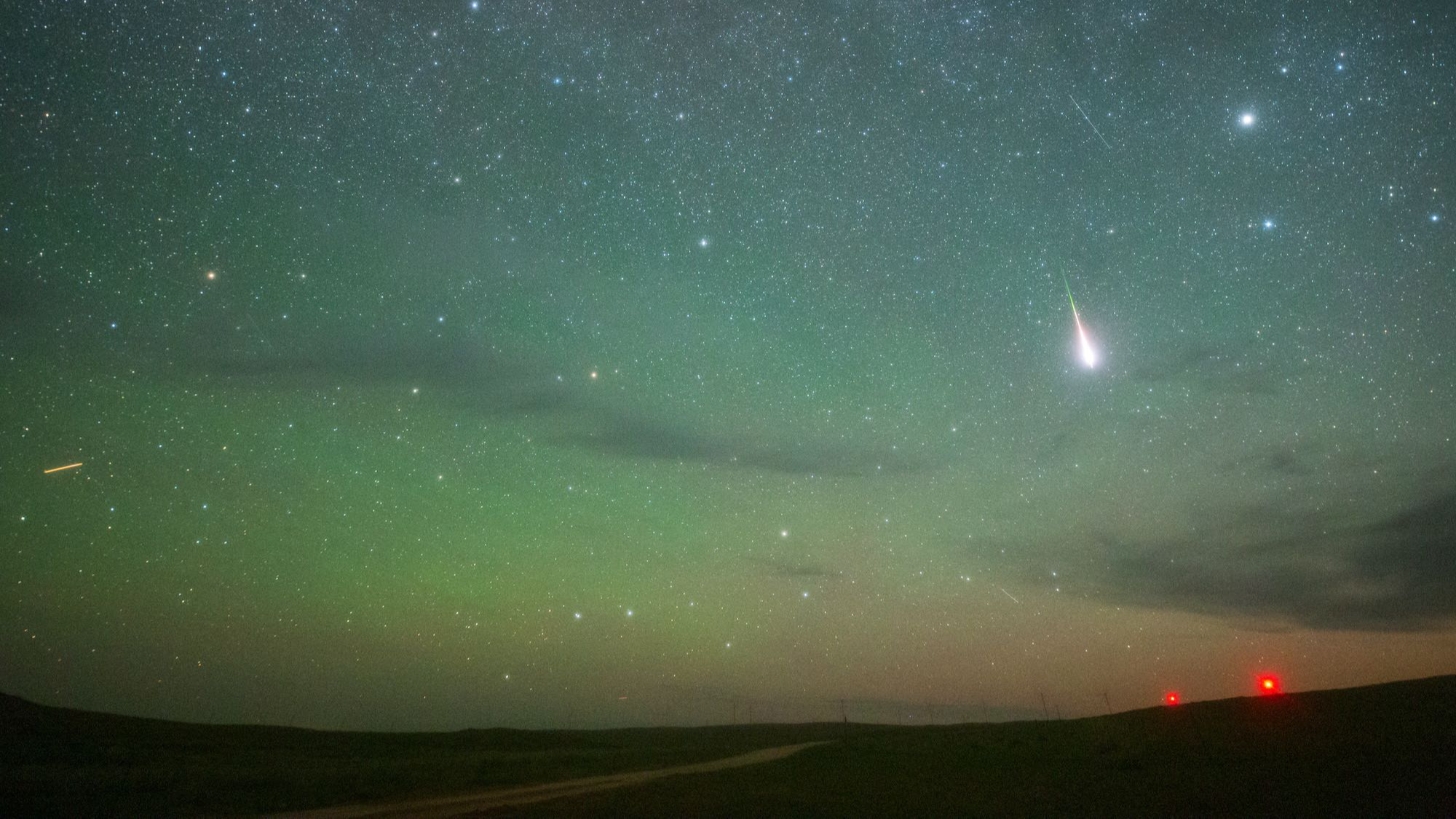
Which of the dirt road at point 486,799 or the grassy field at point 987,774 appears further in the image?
the dirt road at point 486,799

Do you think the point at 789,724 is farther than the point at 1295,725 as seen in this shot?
Yes

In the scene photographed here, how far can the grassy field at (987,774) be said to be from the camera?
1723 cm

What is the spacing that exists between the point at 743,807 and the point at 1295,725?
62.5ft

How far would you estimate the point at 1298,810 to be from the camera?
15000 mm

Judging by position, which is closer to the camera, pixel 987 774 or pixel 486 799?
pixel 486 799

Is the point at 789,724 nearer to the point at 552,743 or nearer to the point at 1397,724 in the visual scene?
the point at 552,743

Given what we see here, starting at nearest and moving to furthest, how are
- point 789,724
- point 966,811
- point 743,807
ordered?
point 966,811 → point 743,807 → point 789,724

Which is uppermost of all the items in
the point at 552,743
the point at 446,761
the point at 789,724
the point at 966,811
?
the point at 966,811

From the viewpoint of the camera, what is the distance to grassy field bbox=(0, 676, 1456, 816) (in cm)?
1723

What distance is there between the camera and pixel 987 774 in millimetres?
24688

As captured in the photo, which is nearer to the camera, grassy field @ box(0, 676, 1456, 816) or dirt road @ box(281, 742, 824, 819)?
grassy field @ box(0, 676, 1456, 816)

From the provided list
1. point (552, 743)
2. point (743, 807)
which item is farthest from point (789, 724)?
point (743, 807)

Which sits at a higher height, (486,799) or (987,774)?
(486,799)

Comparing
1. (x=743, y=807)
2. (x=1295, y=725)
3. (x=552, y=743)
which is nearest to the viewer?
(x=743, y=807)
